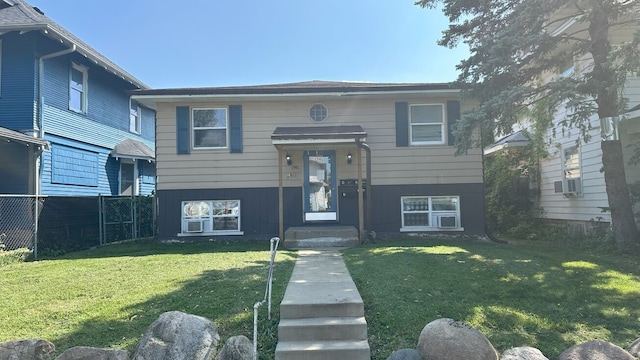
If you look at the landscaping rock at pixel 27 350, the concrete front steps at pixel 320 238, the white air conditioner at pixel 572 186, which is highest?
the white air conditioner at pixel 572 186

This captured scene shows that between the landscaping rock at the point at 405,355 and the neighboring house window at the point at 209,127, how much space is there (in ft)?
27.2

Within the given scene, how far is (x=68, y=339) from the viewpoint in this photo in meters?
4.04

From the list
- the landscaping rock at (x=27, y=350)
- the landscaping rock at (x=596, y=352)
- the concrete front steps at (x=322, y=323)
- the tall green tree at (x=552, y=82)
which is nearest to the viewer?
the landscaping rock at (x=596, y=352)

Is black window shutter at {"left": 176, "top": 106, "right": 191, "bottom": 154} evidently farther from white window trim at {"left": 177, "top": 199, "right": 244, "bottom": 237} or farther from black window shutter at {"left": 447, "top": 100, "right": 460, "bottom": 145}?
black window shutter at {"left": 447, "top": 100, "right": 460, "bottom": 145}

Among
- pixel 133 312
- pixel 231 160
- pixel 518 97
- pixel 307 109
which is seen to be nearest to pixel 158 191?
pixel 231 160

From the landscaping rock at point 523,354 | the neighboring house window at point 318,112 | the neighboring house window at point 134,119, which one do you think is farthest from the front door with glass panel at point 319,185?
the neighboring house window at point 134,119

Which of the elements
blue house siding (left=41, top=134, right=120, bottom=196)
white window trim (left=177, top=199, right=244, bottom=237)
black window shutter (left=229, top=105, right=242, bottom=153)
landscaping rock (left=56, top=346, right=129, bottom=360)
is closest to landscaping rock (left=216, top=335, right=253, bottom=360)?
landscaping rock (left=56, top=346, right=129, bottom=360)

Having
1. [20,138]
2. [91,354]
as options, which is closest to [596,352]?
[91,354]

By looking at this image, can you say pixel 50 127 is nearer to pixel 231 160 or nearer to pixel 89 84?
pixel 89 84

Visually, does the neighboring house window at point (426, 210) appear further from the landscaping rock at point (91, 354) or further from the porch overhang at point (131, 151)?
the porch overhang at point (131, 151)

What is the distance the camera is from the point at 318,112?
36.1ft

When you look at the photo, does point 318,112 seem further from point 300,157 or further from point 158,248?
point 158,248

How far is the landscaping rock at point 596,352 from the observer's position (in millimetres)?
3611

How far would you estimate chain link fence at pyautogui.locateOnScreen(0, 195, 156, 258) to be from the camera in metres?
8.80
